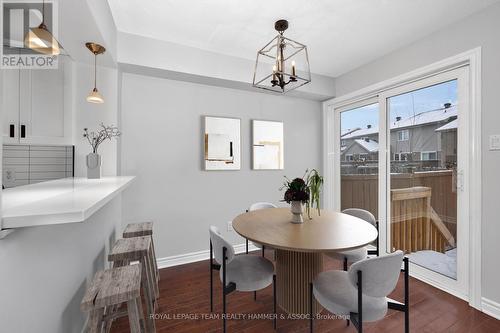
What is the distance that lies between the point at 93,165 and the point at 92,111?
0.71m

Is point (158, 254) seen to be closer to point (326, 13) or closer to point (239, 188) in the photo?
point (239, 188)

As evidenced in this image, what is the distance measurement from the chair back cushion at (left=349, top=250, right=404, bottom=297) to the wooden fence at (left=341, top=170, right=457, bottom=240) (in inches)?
66.0

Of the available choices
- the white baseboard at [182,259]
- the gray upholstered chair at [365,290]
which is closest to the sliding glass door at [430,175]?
the gray upholstered chair at [365,290]

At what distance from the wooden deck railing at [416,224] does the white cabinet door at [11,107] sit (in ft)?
13.0

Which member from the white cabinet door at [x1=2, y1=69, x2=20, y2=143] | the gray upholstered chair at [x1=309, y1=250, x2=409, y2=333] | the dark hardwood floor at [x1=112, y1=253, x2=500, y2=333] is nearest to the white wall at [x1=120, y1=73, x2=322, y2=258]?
the dark hardwood floor at [x1=112, y1=253, x2=500, y2=333]

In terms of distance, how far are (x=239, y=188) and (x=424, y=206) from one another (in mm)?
2248

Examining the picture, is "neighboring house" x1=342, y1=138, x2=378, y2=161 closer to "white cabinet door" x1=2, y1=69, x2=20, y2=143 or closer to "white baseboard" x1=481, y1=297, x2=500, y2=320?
"white baseboard" x1=481, y1=297, x2=500, y2=320

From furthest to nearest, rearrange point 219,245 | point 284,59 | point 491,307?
1. point 284,59
2. point 491,307
3. point 219,245

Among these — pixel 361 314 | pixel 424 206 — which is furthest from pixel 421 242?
pixel 361 314

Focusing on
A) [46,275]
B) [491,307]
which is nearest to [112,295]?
[46,275]

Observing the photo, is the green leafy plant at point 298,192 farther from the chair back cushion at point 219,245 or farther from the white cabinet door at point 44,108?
the white cabinet door at point 44,108

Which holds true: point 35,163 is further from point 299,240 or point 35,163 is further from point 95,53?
point 299,240

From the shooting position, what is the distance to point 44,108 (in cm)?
209

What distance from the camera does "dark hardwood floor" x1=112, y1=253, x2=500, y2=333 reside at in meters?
1.81
